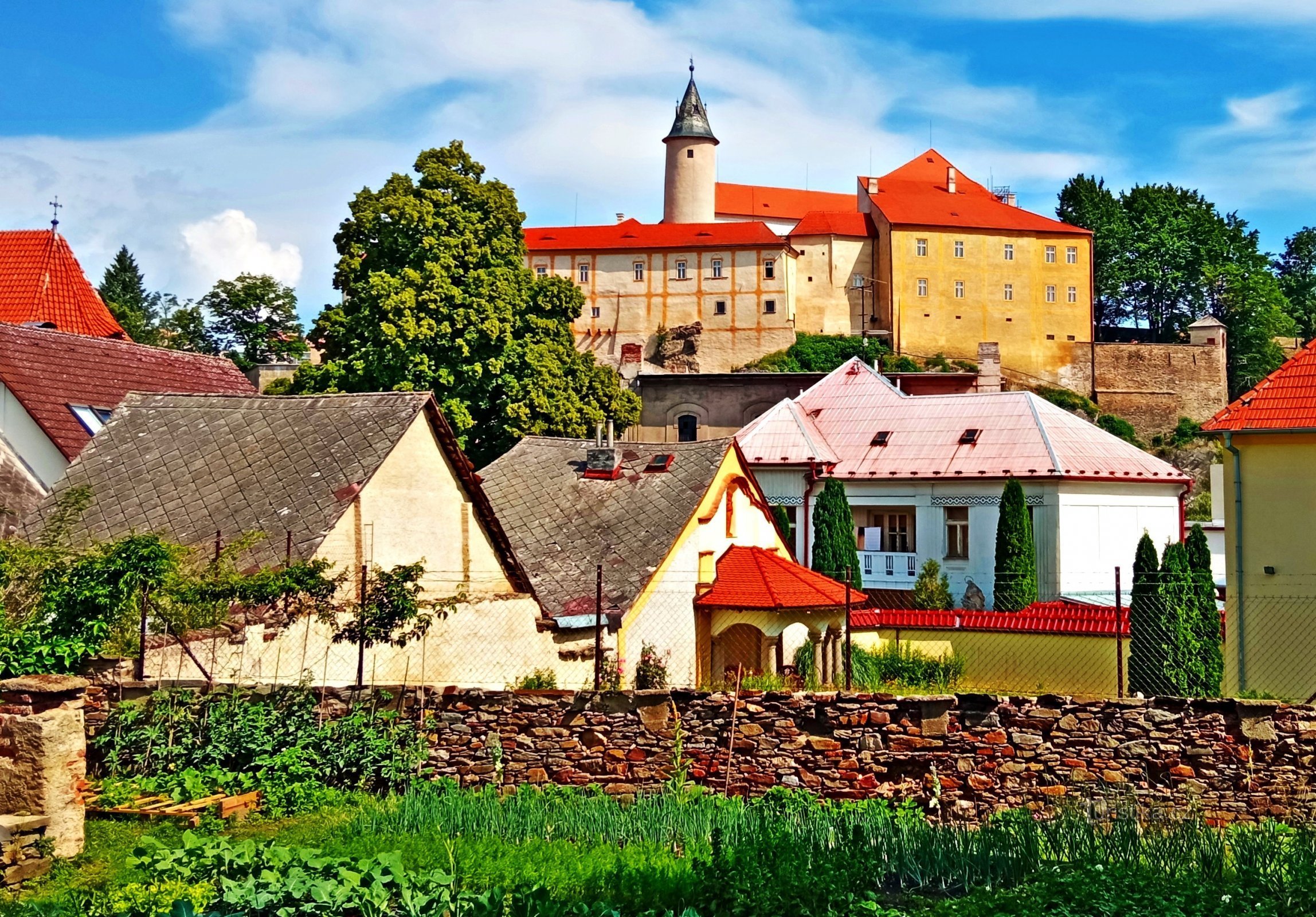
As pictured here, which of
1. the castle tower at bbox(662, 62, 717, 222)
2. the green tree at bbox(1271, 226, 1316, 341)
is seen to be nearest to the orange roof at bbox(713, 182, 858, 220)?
the castle tower at bbox(662, 62, 717, 222)

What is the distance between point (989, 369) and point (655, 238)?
23546 millimetres

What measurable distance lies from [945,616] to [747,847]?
1427cm

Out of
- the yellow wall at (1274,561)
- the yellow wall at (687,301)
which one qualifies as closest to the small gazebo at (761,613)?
the yellow wall at (1274,561)

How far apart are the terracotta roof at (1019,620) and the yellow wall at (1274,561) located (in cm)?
283

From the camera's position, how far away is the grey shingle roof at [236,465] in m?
15.0

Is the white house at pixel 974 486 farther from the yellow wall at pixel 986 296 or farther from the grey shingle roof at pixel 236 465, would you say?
the yellow wall at pixel 986 296

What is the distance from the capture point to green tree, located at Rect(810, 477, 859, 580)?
3173cm

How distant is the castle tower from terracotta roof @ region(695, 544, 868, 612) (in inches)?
2628

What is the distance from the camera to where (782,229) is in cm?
9169

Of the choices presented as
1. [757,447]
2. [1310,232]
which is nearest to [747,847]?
[757,447]

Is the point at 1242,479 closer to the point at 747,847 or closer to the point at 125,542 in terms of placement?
the point at 747,847

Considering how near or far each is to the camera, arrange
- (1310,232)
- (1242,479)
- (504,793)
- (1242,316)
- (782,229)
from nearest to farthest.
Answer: (504,793) → (1242,479) → (1242,316) → (782,229) → (1310,232)

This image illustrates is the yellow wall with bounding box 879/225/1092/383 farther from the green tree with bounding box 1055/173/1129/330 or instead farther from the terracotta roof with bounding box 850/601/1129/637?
the terracotta roof with bounding box 850/601/1129/637

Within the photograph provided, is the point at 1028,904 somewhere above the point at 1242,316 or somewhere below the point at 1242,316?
below
